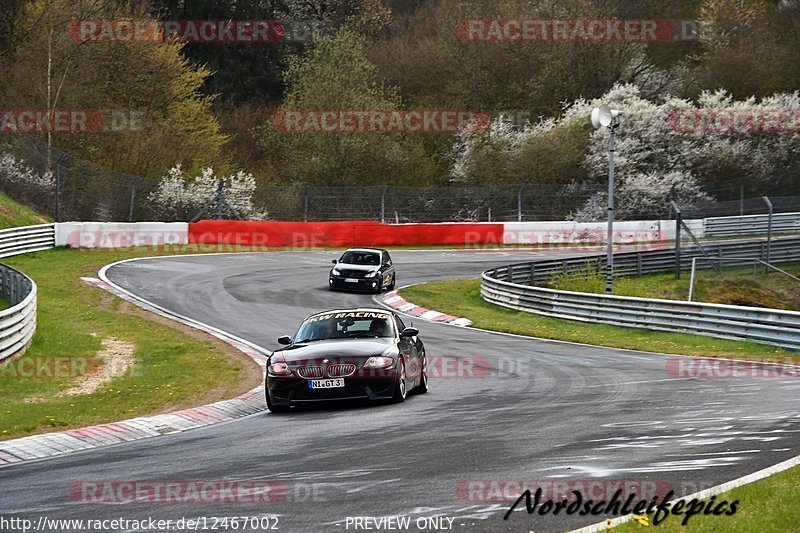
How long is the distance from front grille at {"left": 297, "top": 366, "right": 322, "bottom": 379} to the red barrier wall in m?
29.2

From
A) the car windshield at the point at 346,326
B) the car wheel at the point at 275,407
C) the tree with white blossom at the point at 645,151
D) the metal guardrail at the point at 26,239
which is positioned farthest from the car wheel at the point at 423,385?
the tree with white blossom at the point at 645,151

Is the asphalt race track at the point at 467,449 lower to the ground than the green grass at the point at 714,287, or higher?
higher

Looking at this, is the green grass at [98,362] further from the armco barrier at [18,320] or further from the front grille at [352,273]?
the front grille at [352,273]

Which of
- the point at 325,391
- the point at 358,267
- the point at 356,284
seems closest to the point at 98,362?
the point at 325,391

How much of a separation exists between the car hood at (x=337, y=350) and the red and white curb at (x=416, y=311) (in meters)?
12.5

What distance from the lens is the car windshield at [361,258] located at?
31906 mm

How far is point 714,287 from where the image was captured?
107 feet

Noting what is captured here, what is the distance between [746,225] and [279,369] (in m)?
32.6

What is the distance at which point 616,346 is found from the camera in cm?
2216

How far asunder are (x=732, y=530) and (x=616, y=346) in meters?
16.0

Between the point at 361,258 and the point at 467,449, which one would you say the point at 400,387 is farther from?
the point at 361,258

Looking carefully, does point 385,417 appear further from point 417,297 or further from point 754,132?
point 754,132

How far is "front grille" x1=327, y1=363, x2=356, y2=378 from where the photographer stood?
517 inches

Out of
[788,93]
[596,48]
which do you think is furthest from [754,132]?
[596,48]
